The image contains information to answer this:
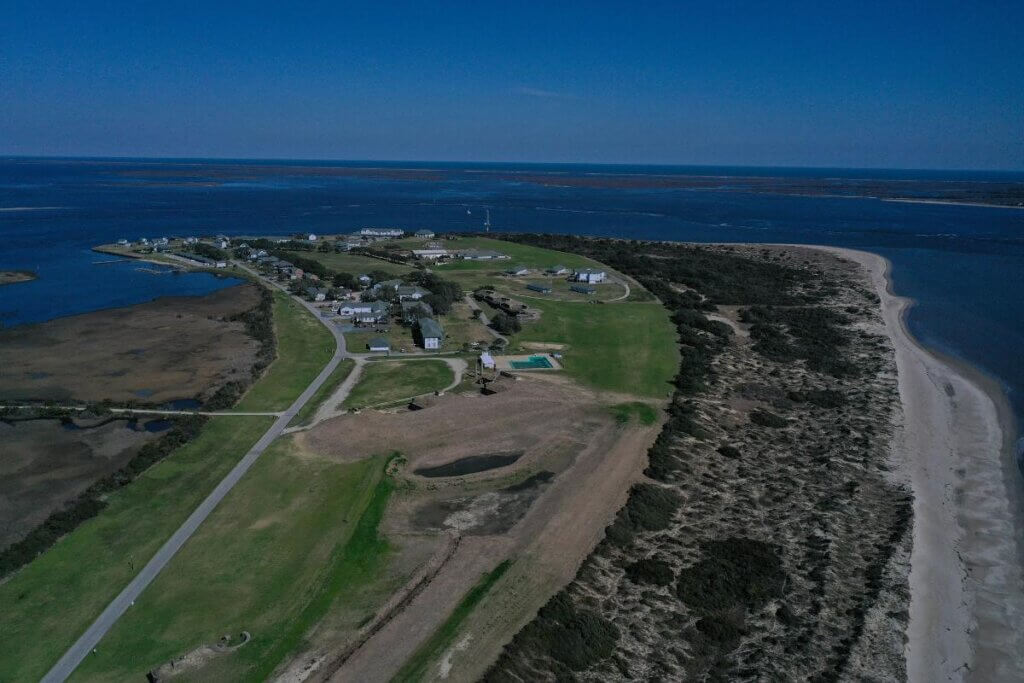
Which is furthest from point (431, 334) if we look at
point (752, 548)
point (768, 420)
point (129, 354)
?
point (752, 548)

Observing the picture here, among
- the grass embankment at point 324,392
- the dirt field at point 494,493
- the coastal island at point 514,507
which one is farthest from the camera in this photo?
the grass embankment at point 324,392

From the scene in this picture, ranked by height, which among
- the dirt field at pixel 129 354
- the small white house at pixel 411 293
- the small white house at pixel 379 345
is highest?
the small white house at pixel 411 293

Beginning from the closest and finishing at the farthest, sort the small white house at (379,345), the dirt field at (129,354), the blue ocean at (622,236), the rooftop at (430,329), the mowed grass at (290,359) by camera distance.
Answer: the mowed grass at (290,359)
the dirt field at (129,354)
the small white house at (379,345)
the rooftop at (430,329)
the blue ocean at (622,236)

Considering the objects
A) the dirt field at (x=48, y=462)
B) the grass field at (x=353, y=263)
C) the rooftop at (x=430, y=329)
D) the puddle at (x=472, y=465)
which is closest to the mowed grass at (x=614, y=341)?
the rooftop at (x=430, y=329)

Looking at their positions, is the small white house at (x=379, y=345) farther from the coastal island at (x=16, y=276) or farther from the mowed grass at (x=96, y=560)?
the coastal island at (x=16, y=276)

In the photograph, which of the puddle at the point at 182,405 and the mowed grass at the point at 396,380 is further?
the mowed grass at the point at 396,380

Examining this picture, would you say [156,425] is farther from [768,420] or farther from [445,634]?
[768,420]

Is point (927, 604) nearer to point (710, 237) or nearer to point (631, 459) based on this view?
point (631, 459)

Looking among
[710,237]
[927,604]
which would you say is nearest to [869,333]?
[927,604]
